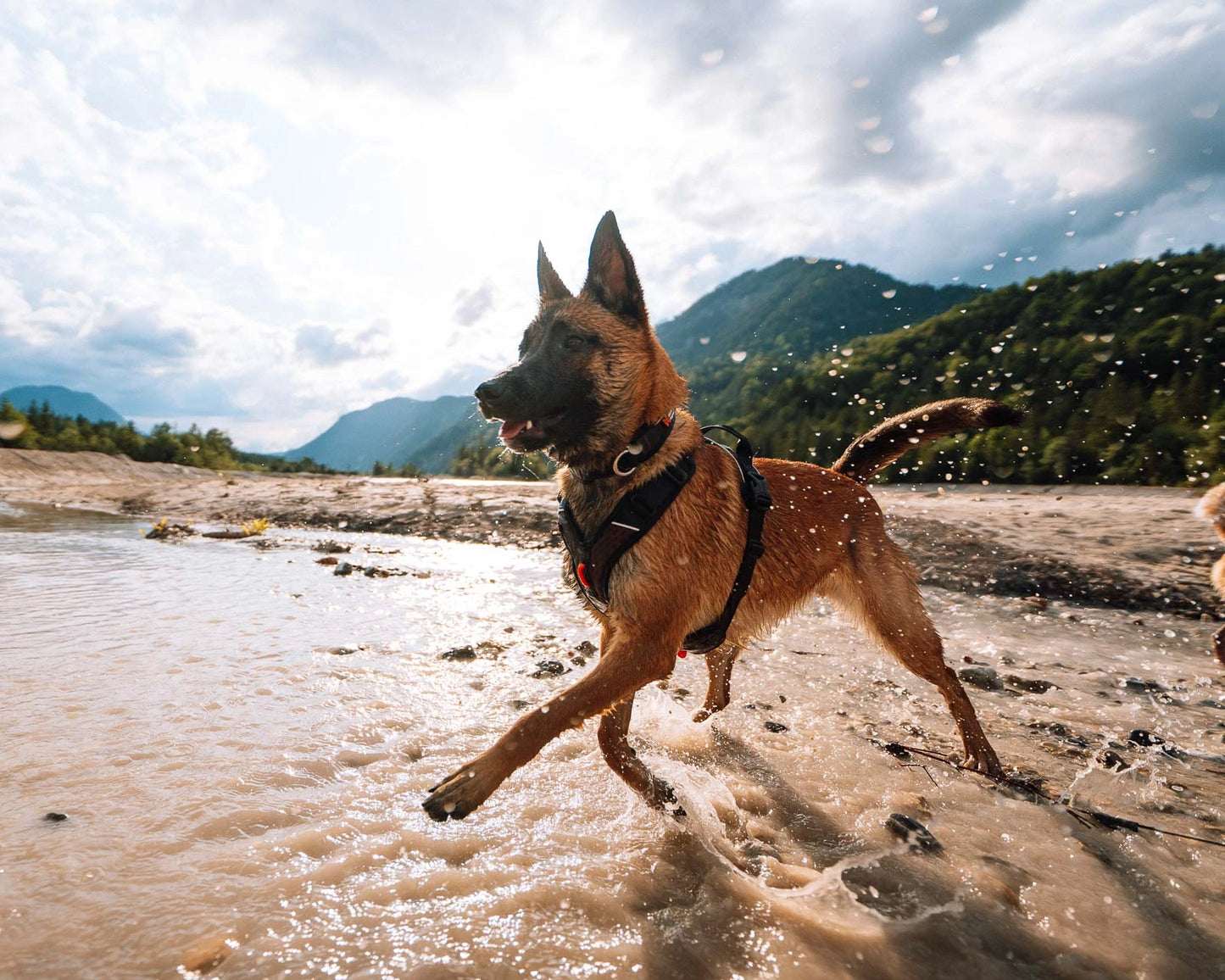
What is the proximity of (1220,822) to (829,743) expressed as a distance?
2.00 meters

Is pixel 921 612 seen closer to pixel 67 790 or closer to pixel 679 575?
pixel 679 575

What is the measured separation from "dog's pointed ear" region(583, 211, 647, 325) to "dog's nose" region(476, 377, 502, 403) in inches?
40.8

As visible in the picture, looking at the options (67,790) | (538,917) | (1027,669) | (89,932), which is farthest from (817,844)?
(1027,669)

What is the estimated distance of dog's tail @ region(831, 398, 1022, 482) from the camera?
171 inches

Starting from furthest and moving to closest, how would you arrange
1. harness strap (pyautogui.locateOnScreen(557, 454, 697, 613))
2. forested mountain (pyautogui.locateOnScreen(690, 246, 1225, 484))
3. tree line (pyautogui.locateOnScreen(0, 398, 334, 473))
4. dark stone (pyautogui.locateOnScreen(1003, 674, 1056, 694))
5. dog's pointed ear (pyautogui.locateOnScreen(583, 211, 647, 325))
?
tree line (pyautogui.locateOnScreen(0, 398, 334, 473)), forested mountain (pyautogui.locateOnScreen(690, 246, 1225, 484)), dark stone (pyautogui.locateOnScreen(1003, 674, 1056, 694)), dog's pointed ear (pyautogui.locateOnScreen(583, 211, 647, 325)), harness strap (pyautogui.locateOnScreen(557, 454, 697, 613))

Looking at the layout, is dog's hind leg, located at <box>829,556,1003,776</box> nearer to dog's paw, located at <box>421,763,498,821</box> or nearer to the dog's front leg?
the dog's front leg

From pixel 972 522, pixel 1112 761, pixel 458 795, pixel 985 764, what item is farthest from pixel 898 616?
pixel 972 522

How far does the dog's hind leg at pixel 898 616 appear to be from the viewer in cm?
400

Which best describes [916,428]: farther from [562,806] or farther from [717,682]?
[562,806]

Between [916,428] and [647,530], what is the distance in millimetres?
2804

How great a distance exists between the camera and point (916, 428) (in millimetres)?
4586

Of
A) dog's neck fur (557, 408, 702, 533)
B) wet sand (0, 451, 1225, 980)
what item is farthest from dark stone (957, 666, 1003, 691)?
dog's neck fur (557, 408, 702, 533)

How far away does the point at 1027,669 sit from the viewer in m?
5.49

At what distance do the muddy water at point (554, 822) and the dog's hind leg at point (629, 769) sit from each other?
0.27 feet
